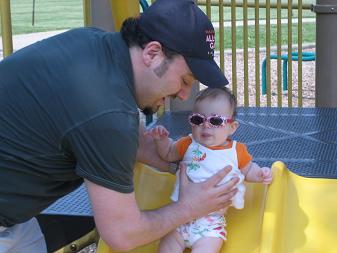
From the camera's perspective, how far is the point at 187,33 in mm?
1832

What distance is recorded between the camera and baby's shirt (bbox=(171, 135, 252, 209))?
7.24ft

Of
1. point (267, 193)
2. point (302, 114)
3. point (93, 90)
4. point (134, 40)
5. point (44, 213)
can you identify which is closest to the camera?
point (93, 90)

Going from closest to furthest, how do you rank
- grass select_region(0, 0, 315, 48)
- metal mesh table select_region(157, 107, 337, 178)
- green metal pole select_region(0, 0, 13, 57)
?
green metal pole select_region(0, 0, 13, 57) → metal mesh table select_region(157, 107, 337, 178) → grass select_region(0, 0, 315, 48)

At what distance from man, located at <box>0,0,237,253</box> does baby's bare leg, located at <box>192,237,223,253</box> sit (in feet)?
0.53

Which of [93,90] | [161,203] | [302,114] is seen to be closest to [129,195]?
[93,90]

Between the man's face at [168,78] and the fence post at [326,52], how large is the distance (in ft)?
11.2

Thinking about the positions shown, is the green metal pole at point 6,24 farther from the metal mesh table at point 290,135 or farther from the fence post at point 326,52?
the fence post at point 326,52

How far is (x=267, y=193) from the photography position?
2326mm

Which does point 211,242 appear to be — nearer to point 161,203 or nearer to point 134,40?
point 161,203

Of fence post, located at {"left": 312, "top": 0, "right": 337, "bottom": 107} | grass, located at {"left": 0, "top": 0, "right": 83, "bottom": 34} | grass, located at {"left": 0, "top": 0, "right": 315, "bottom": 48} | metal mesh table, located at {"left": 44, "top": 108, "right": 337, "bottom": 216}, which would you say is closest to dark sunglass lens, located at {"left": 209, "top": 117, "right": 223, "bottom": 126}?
metal mesh table, located at {"left": 44, "top": 108, "right": 337, "bottom": 216}

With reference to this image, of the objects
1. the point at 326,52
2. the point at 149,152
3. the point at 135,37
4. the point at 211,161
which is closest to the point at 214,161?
the point at 211,161

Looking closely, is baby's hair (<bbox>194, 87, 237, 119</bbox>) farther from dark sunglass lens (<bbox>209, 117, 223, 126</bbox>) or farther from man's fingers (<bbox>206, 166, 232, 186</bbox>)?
man's fingers (<bbox>206, 166, 232, 186</bbox>)

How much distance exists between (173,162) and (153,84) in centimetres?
66

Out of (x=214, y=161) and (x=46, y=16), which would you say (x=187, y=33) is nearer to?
(x=214, y=161)
